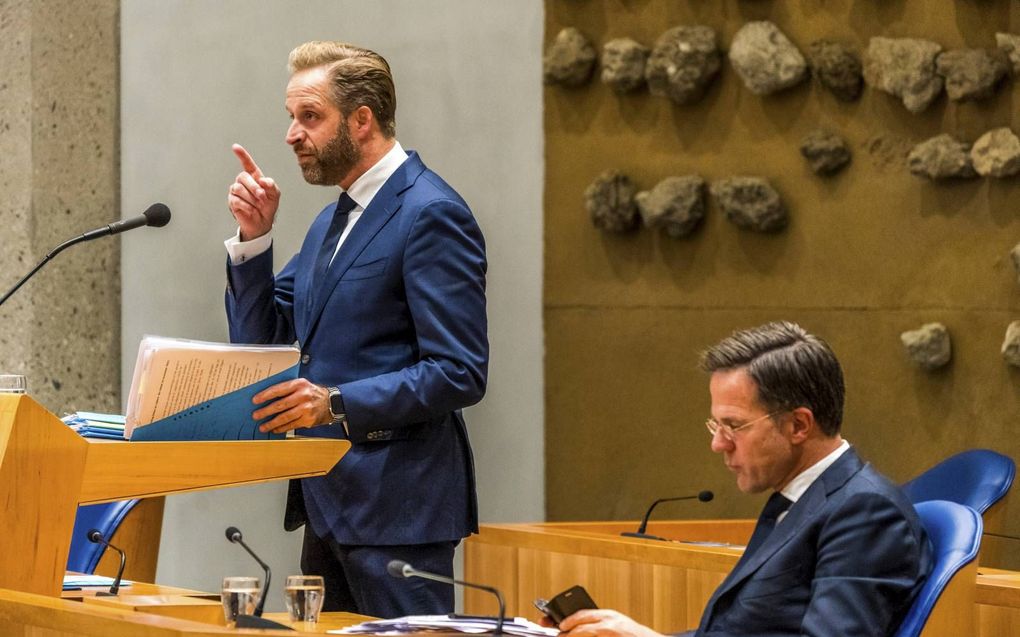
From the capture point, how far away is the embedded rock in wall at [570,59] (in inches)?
197

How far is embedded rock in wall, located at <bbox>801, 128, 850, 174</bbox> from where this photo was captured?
4.47 m

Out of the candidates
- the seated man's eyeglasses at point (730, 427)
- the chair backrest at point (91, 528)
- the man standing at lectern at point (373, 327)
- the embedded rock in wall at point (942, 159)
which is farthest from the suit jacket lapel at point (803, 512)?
the embedded rock in wall at point (942, 159)

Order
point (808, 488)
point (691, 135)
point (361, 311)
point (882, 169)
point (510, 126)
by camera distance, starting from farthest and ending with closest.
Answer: point (510, 126) → point (691, 135) → point (882, 169) → point (361, 311) → point (808, 488)

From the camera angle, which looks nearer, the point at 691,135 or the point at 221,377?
the point at 221,377

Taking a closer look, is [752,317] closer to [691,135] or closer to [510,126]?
[691,135]

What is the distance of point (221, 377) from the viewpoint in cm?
236

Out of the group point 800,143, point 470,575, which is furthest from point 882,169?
point 470,575

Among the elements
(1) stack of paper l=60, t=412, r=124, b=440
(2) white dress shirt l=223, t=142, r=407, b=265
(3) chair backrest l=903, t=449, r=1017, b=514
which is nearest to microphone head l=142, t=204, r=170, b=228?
(2) white dress shirt l=223, t=142, r=407, b=265

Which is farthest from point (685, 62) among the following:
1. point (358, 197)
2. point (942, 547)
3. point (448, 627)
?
point (448, 627)

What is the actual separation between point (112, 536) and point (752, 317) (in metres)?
2.11

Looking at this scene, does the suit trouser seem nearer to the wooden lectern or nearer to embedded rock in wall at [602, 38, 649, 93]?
the wooden lectern

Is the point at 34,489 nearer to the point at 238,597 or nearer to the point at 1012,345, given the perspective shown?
the point at 238,597

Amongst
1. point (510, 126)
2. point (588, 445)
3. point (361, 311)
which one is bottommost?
point (588, 445)

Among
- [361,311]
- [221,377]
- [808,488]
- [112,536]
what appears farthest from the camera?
[112,536]
